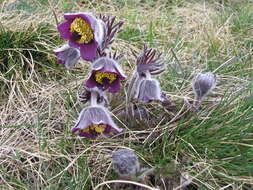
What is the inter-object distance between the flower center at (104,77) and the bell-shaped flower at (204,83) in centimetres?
39

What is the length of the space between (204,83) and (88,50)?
1.75 ft

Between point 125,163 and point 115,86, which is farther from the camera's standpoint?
point 115,86

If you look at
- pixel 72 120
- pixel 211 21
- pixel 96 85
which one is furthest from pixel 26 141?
pixel 211 21

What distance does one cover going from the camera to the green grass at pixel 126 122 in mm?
1597

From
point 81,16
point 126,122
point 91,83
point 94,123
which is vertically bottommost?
point 126,122

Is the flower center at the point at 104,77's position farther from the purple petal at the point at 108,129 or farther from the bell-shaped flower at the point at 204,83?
the bell-shaped flower at the point at 204,83

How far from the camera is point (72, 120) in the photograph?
1.87 meters

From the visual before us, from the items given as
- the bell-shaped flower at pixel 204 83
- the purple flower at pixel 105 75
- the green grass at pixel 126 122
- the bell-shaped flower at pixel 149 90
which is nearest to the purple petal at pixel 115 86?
the purple flower at pixel 105 75

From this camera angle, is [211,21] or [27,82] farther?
[211,21]

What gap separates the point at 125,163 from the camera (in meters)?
1.46

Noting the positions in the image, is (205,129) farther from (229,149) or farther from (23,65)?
(23,65)

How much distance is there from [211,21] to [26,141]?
175 cm

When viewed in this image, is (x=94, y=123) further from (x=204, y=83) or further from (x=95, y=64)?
(x=204, y=83)

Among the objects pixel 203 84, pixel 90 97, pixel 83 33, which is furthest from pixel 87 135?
pixel 203 84
